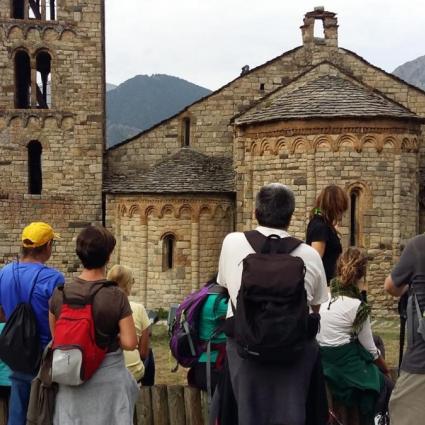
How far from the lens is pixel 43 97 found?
21.7m

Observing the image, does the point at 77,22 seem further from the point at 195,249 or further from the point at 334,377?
the point at 334,377

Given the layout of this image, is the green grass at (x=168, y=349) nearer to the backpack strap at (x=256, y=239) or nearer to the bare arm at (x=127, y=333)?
the bare arm at (x=127, y=333)

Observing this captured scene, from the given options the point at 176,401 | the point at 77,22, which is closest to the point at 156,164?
the point at 77,22

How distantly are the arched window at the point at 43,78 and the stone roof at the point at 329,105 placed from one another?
20.0 feet

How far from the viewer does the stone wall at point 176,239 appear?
59.4ft

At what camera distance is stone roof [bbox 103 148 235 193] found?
18.2m

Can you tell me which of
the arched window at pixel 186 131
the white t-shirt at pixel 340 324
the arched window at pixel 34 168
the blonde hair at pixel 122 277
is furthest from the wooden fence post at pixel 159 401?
the arched window at pixel 186 131

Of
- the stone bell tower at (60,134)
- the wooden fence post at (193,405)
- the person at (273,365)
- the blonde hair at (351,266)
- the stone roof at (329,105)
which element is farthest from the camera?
the stone bell tower at (60,134)

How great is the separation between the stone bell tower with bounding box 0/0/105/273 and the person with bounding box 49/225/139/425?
14.6 meters

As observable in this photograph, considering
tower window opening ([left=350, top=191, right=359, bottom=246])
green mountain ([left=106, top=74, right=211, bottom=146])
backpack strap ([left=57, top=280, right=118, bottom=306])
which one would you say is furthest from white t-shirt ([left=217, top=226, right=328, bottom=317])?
green mountain ([left=106, top=74, right=211, bottom=146])

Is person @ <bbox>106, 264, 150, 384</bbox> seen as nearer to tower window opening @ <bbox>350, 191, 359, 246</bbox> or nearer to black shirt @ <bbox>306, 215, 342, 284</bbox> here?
black shirt @ <bbox>306, 215, 342, 284</bbox>

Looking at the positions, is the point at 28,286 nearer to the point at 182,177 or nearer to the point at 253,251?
the point at 253,251

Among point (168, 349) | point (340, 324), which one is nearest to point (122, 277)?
point (340, 324)

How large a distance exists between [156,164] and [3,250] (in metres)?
4.91
